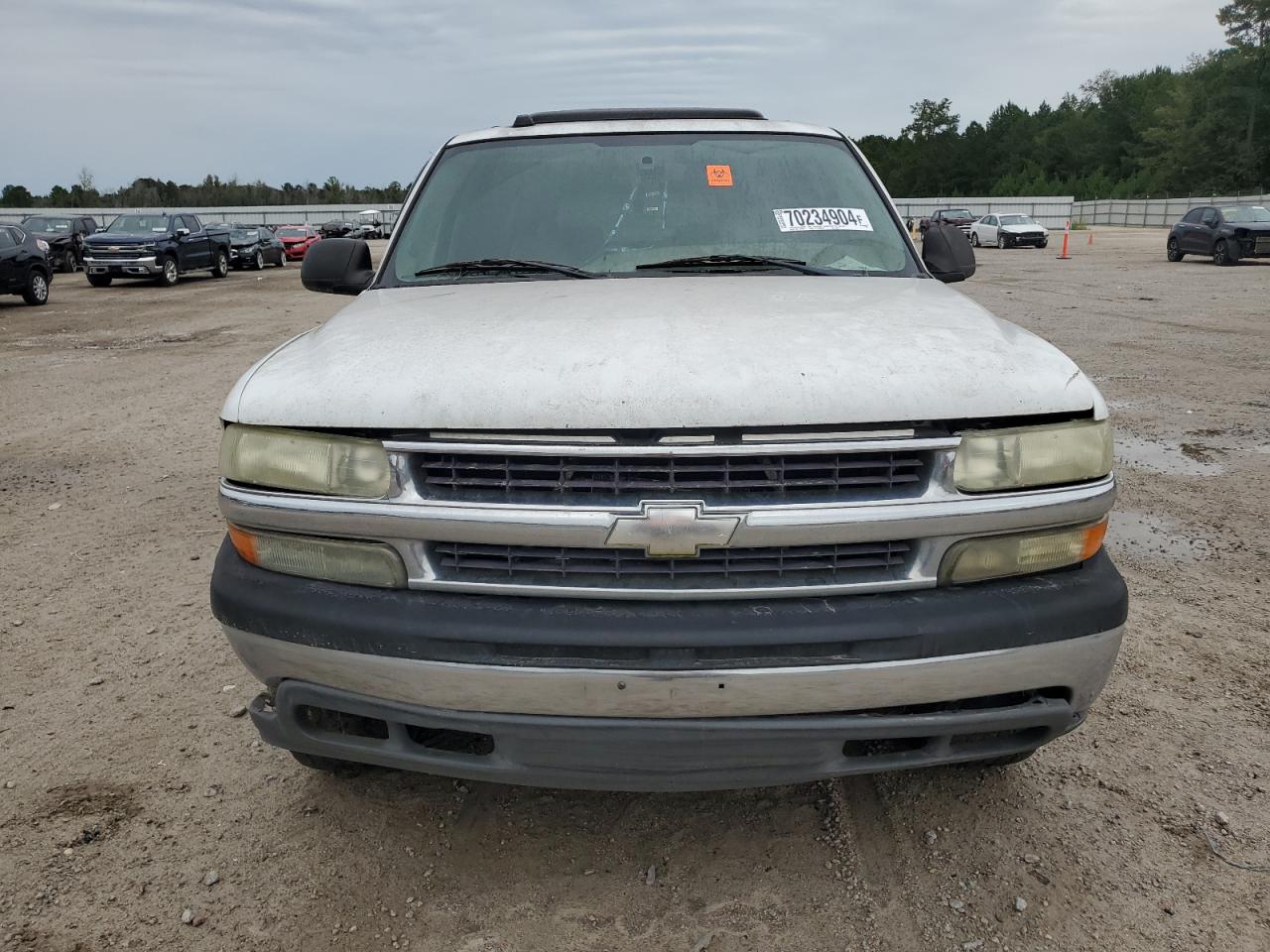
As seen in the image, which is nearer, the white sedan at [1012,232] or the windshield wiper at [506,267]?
the windshield wiper at [506,267]

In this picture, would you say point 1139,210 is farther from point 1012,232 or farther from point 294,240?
point 294,240

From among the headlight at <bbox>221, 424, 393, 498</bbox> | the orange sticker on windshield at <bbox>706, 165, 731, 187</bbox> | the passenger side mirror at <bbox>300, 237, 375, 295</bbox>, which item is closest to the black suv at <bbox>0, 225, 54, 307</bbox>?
the passenger side mirror at <bbox>300, 237, 375, 295</bbox>

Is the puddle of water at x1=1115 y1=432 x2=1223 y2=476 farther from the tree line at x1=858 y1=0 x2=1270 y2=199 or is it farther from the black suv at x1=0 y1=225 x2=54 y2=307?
the tree line at x1=858 y1=0 x2=1270 y2=199

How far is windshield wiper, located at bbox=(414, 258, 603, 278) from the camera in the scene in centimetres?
320

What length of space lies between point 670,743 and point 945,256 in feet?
7.48

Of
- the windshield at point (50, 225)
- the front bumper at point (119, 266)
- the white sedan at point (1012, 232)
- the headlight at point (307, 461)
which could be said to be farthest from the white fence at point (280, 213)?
the headlight at point (307, 461)

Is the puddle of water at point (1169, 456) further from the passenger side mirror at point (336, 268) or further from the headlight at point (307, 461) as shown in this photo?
the headlight at point (307, 461)

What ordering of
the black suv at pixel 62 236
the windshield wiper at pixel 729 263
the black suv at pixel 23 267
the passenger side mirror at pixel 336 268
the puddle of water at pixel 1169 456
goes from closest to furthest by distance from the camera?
the windshield wiper at pixel 729 263, the passenger side mirror at pixel 336 268, the puddle of water at pixel 1169 456, the black suv at pixel 23 267, the black suv at pixel 62 236

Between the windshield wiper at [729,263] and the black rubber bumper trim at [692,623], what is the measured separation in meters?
1.39

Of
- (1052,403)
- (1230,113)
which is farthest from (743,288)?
(1230,113)

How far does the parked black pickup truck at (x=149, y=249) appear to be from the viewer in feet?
75.0

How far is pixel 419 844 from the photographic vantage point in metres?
2.61

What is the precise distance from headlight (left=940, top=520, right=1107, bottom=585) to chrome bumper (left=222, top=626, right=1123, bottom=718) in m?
0.18

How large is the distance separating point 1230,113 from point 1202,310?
243 feet
